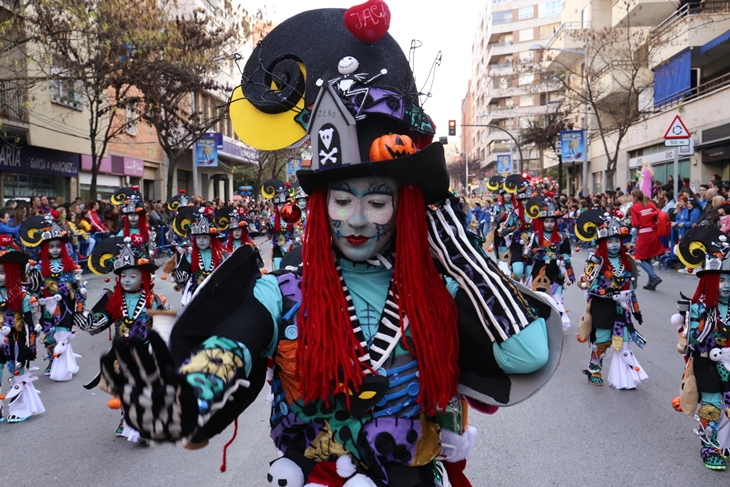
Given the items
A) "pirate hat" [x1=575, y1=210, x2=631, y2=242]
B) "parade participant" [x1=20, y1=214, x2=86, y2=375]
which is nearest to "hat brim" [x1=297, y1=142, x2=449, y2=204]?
"pirate hat" [x1=575, y1=210, x2=631, y2=242]

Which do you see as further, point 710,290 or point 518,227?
point 518,227

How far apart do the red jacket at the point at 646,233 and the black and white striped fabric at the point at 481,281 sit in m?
12.5

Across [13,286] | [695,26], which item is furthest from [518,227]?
[695,26]

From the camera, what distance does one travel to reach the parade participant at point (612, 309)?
22.0 ft

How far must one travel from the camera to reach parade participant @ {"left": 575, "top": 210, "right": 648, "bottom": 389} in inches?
264

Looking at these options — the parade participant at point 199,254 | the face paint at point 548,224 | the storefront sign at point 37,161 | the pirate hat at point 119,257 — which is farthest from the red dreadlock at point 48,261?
the storefront sign at point 37,161

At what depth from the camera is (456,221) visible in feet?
7.33

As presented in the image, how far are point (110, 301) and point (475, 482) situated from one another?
3.91 m

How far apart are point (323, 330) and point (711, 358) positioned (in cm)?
381

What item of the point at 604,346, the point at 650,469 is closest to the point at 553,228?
the point at 604,346

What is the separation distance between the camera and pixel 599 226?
23.8 ft

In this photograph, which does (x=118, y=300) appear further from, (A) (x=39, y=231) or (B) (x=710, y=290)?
(B) (x=710, y=290)

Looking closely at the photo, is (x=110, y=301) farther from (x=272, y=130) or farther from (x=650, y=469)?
(x=650, y=469)

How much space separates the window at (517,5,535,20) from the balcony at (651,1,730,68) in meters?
51.1
